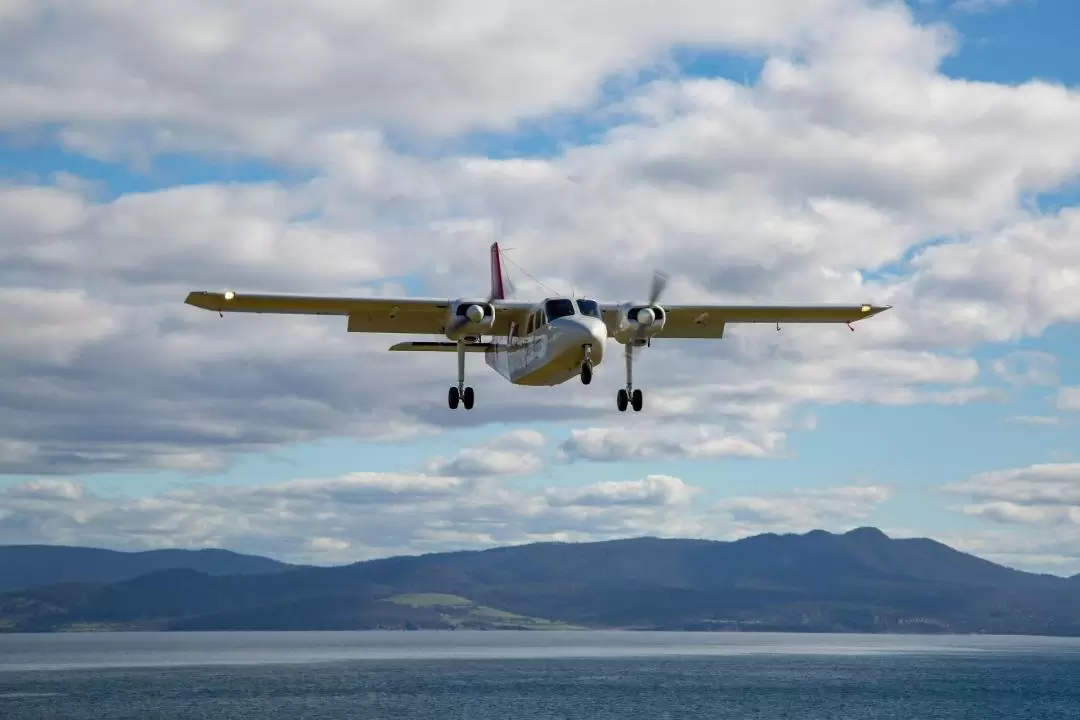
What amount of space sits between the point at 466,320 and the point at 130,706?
11573 cm

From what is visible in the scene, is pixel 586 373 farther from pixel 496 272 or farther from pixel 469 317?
pixel 496 272

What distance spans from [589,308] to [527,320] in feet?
12.1

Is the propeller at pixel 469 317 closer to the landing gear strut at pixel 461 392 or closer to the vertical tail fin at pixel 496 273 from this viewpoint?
the landing gear strut at pixel 461 392

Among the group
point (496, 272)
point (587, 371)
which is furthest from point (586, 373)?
point (496, 272)

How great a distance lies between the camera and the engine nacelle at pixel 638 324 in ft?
159

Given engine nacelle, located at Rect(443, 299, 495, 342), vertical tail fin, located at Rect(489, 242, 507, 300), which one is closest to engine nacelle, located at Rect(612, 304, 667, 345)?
engine nacelle, located at Rect(443, 299, 495, 342)

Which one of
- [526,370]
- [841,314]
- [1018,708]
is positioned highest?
[841,314]

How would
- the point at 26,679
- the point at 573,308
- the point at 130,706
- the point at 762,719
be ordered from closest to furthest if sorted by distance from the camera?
1. the point at 573,308
2. the point at 762,719
3. the point at 130,706
4. the point at 26,679

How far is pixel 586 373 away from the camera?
43688 mm

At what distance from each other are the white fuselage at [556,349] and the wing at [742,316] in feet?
18.6

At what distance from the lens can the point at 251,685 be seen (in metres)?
185

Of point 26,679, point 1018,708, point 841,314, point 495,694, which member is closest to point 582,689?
point 495,694

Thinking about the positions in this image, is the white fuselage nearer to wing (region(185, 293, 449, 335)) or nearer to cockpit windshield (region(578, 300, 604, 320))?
cockpit windshield (region(578, 300, 604, 320))

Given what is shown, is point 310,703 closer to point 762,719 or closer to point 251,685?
point 251,685
